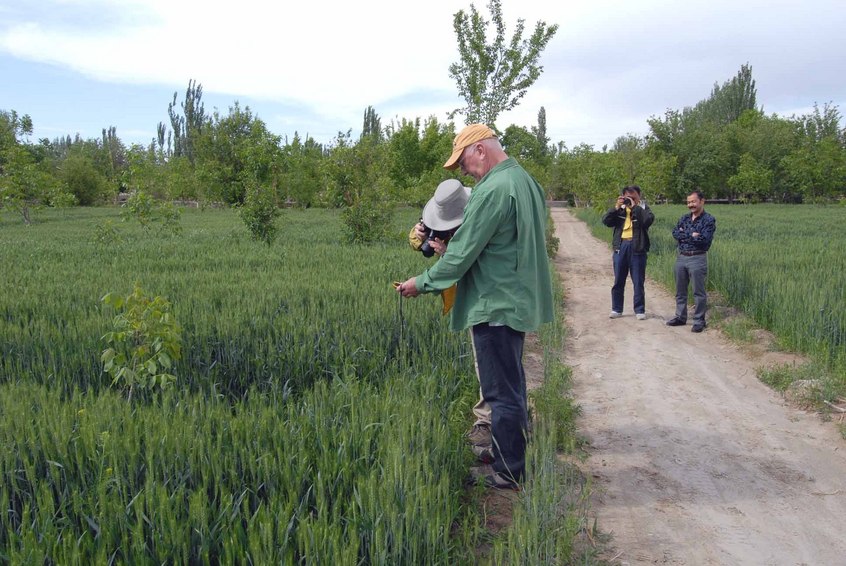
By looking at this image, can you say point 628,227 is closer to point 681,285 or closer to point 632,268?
point 632,268

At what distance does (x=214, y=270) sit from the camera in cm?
948

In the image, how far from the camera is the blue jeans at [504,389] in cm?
345

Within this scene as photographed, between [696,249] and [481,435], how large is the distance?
5218 millimetres

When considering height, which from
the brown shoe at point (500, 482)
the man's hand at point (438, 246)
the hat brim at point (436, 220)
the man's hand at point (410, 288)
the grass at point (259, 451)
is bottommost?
the brown shoe at point (500, 482)

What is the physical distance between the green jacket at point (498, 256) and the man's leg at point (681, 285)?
5.45 metres

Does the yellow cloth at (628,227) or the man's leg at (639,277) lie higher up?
the yellow cloth at (628,227)

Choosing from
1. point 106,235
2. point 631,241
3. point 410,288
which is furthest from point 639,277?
point 106,235

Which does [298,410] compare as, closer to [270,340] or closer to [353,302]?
[270,340]

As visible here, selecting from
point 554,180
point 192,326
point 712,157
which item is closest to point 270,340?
point 192,326

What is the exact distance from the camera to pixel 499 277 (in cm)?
345

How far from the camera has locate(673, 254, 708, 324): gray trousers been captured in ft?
26.2

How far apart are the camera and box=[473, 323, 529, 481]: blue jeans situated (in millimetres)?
673

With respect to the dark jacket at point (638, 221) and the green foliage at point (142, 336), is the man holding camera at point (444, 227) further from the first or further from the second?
the dark jacket at point (638, 221)

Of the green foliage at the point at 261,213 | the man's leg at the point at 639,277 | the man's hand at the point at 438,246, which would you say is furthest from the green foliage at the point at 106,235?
the man's hand at the point at 438,246
